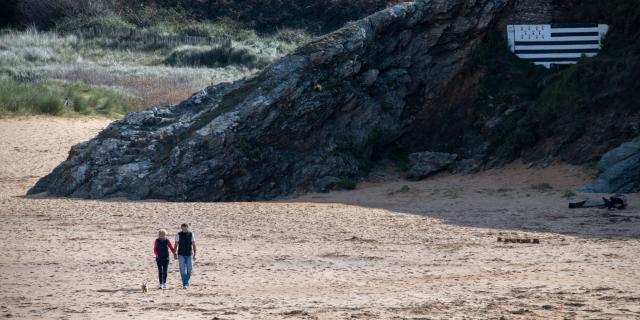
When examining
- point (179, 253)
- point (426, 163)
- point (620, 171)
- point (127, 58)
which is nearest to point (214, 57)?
point (127, 58)

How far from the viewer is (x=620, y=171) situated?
20203 millimetres

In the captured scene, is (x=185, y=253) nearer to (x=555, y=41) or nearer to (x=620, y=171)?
(x=620, y=171)

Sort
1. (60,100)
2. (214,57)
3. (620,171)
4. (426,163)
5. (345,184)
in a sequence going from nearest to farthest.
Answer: (620,171) → (345,184) → (426,163) → (60,100) → (214,57)

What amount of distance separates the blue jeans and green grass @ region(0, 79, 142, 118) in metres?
A: 18.8

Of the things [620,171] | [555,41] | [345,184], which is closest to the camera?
[620,171]

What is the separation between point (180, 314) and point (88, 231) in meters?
6.57

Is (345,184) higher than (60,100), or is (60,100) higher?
(60,100)

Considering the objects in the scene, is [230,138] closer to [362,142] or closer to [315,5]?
[362,142]

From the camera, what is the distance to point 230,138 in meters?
22.6

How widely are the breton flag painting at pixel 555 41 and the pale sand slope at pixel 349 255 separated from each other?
3.73m

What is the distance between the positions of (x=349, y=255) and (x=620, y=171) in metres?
6.67

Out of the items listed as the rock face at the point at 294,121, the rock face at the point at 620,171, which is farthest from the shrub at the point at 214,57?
the rock face at the point at 620,171

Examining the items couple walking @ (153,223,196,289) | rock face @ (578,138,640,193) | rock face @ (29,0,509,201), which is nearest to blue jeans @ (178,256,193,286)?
couple walking @ (153,223,196,289)

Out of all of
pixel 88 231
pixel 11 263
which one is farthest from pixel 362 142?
pixel 11 263
